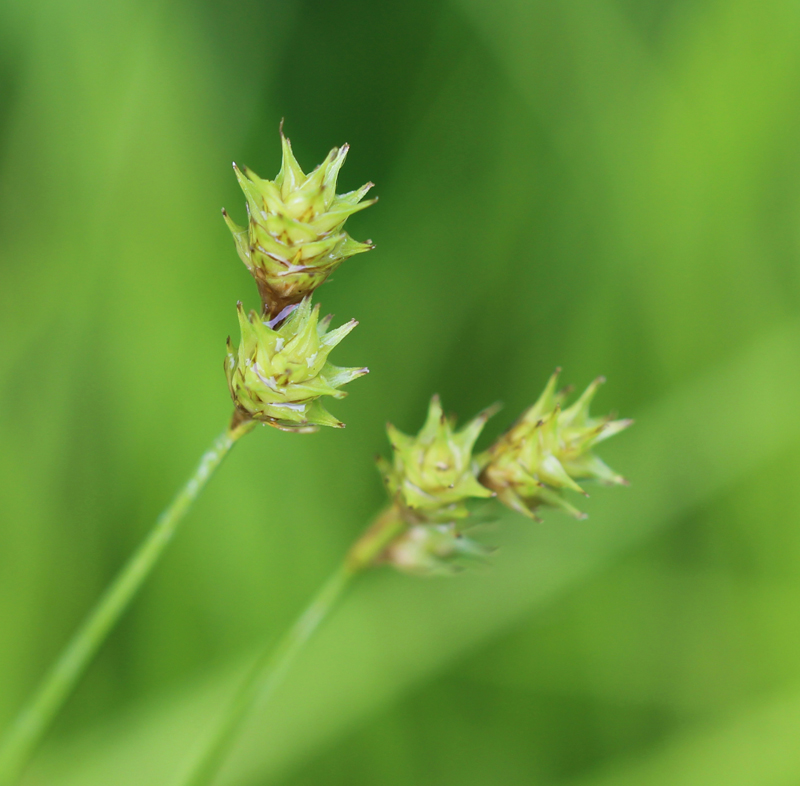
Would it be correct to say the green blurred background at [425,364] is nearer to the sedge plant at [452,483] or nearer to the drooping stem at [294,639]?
the drooping stem at [294,639]

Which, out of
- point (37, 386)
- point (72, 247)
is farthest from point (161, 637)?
point (72, 247)

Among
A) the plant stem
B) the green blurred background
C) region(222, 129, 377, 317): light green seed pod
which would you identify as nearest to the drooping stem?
the plant stem

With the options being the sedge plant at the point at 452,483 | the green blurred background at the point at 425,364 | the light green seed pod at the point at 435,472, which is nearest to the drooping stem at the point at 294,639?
the sedge plant at the point at 452,483

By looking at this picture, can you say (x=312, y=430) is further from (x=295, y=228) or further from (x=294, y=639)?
(x=294, y=639)

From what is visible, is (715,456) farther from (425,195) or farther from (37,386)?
(37,386)

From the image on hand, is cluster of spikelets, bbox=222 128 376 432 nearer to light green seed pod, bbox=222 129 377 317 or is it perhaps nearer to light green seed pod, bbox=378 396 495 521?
light green seed pod, bbox=222 129 377 317

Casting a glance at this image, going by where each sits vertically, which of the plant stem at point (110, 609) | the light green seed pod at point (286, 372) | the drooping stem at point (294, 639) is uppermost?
the light green seed pod at point (286, 372)

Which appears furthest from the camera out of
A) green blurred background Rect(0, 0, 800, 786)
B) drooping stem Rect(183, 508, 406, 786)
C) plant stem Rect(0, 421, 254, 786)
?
green blurred background Rect(0, 0, 800, 786)
